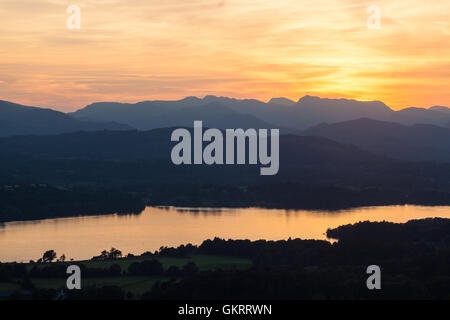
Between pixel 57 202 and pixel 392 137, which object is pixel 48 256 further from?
pixel 392 137

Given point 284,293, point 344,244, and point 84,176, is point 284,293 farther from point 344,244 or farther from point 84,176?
point 84,176

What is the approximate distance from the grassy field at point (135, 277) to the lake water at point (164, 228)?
477 centimetres

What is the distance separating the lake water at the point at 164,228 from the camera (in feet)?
135

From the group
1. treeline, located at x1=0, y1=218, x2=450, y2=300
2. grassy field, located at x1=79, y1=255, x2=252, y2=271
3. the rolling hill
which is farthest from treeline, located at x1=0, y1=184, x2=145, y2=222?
the rolling hill

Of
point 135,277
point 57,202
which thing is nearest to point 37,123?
point 57,202

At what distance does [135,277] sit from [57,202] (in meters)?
33.2

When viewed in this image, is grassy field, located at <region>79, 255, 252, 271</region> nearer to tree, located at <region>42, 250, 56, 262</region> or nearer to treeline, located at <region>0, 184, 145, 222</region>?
tree, located at <region>42, 250, 56, 262</region>

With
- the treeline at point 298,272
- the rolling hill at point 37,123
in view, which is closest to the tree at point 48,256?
the treeline at point 298,272

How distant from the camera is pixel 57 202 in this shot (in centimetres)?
6150

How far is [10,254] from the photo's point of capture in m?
38.4

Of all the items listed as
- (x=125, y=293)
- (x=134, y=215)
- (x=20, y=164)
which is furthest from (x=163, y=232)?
(x=20, y=164)

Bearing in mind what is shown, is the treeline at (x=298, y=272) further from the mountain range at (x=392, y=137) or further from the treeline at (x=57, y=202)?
the mountain range at (x=392, y=137)

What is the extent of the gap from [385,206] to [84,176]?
35195 millimetres

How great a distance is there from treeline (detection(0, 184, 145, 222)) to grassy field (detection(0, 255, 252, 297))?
80.9ft
